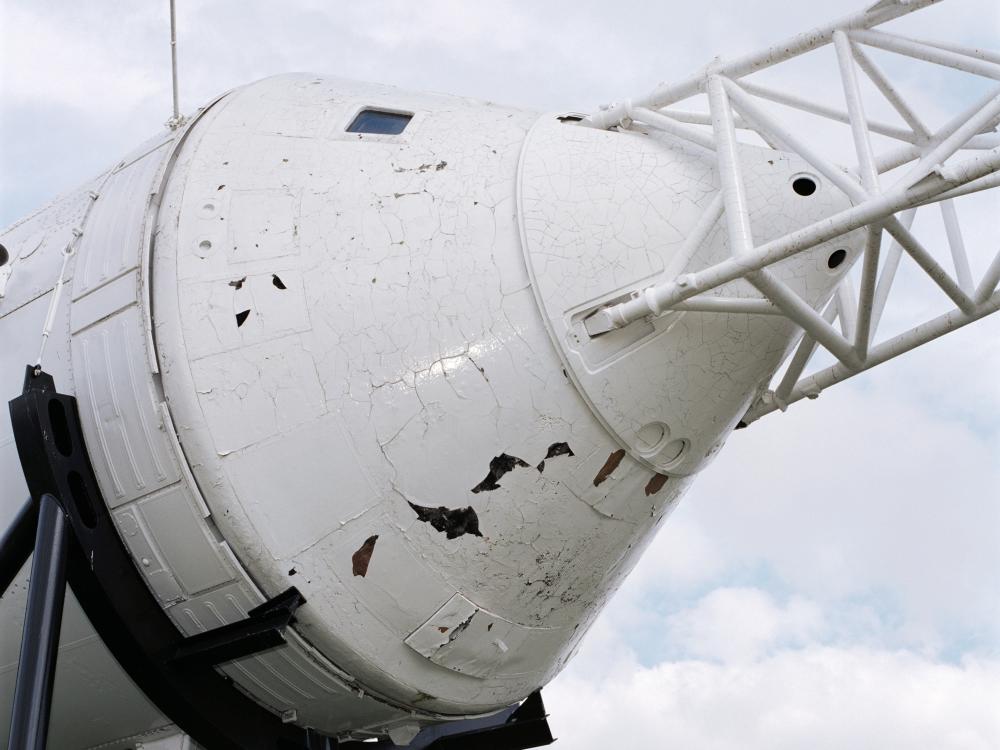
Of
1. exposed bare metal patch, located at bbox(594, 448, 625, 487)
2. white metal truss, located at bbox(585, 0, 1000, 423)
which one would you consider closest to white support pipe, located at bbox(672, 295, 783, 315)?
white metal truss, located at bbox(585, 0, 1000, 423)

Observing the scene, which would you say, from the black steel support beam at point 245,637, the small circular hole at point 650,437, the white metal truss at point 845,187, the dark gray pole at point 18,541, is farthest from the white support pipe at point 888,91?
the dark gray pole at point 18,541

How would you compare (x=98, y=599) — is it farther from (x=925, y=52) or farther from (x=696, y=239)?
(x=925, y=52)

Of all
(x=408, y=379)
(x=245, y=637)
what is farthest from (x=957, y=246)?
(x=245, y=637)

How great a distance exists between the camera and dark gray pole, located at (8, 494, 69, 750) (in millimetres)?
5855

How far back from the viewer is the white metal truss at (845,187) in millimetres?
5441

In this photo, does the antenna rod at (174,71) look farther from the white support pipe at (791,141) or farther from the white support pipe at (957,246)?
the white support pipe at (957,246)

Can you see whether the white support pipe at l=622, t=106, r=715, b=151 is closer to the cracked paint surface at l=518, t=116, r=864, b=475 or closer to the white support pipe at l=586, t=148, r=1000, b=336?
the cracked paint surface at l=518, t=116, r=864, b=475

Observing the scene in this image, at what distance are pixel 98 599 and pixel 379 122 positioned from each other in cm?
310

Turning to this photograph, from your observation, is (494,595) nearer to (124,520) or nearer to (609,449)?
(609,449)

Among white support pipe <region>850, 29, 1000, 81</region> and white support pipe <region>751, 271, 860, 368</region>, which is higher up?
white support pipe <region>850, 29, 1000, 81</region>

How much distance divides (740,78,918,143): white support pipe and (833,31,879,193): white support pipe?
514 millimetres

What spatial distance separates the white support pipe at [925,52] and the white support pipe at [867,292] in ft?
3.39

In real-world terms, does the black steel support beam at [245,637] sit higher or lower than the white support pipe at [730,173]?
lower

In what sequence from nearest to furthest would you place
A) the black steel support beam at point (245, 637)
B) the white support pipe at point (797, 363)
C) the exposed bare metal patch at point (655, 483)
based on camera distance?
the black steel support beam at point (245, 637)
the exposed bare metal patch at point (655, 483)
the white support pipe at point (797, 363)
